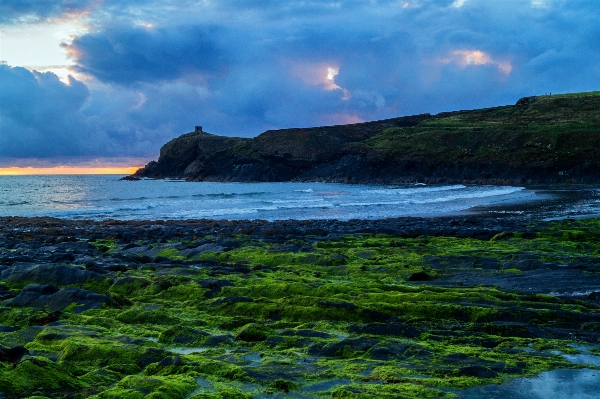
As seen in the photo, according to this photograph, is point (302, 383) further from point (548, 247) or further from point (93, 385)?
point (548, 247)

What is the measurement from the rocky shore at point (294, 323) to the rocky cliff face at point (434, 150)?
7260 cm

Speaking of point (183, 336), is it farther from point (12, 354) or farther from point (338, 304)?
point (338, 304)

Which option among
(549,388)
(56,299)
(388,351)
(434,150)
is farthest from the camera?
(434,150)

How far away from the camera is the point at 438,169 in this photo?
96.4 m

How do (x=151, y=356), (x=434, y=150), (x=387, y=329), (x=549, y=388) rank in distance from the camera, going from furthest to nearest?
(x=434, y=150) → (x=387, y=329) → (x=151, y=356) → (x=549, y=388)

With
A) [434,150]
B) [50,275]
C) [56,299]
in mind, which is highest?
[434,150]

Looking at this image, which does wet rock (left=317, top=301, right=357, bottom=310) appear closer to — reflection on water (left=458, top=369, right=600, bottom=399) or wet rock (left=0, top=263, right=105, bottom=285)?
reflection on water (left=458, top=369, right=600, bottom=399)

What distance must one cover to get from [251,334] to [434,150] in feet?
331

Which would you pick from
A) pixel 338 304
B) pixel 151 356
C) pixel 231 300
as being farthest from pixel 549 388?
pixel 231 300

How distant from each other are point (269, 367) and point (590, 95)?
13556 centimetres

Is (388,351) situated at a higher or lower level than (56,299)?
lower

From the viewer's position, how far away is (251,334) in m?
7.72

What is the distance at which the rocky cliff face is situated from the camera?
83875mm

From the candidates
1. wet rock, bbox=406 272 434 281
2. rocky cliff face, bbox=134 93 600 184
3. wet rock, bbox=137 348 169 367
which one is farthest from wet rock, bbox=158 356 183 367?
rocky cliff face, bbox=134 93 600 184
